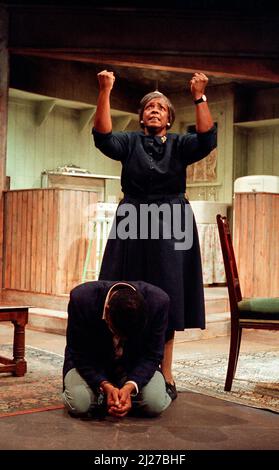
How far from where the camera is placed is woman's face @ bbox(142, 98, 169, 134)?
2.93 meters

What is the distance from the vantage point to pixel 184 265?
306 cm

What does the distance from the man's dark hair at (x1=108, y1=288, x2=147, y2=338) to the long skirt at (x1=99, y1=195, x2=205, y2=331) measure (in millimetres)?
331

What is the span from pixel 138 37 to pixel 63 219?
2.08 metres

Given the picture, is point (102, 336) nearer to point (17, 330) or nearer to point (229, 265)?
point (229, 265)

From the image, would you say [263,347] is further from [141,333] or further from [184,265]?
[141,333]

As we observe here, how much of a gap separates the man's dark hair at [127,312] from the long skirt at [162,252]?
33 centimetres

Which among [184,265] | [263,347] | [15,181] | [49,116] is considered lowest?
[263,347]

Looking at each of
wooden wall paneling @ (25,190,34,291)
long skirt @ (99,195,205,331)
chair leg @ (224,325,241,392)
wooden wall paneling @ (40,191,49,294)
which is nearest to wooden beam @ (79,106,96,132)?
wooden wall paneling @ (25,190,34,291)

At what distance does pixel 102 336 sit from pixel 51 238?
142 inches

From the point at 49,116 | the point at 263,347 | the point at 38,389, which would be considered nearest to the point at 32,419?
the point at 38,389

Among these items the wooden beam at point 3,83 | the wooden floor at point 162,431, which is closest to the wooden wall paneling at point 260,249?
the wooden beam at point 3,83

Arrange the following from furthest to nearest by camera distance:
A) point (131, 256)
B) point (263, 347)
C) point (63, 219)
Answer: point (63, 219), point (263, 347), point (131, 256)

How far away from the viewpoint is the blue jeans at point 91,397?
8.93ft
